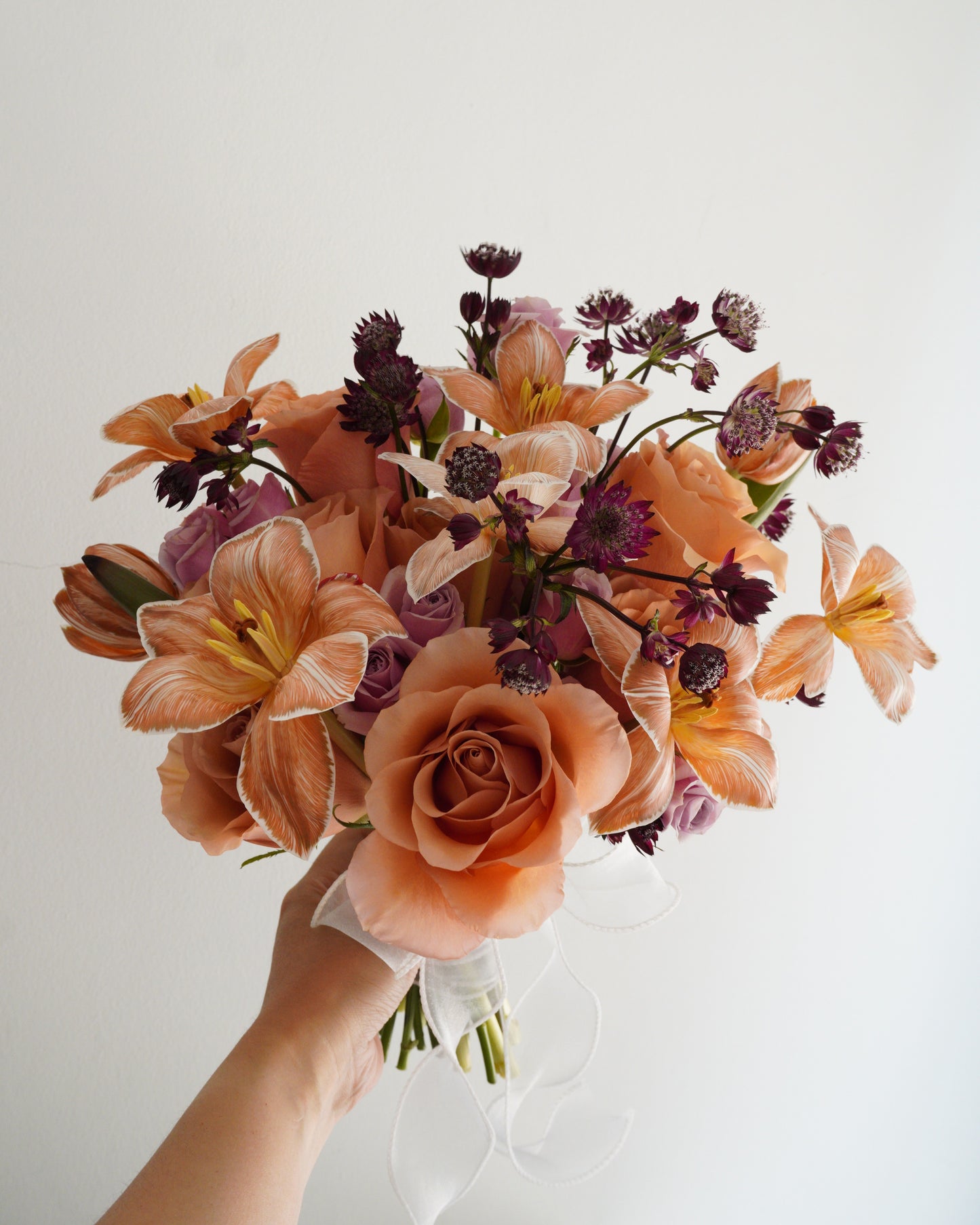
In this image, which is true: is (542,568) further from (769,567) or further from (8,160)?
(8,160)

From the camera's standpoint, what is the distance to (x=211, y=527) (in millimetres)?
478

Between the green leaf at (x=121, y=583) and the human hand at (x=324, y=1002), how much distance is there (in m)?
0.26

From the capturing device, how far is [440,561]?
39 cm

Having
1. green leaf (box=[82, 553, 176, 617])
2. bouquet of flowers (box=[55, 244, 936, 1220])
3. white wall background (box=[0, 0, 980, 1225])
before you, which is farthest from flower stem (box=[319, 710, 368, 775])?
white wall background (box=[0, 0, 980, 1225])

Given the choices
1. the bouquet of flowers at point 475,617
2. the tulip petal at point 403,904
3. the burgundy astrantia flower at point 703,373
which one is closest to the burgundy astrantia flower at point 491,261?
the bouquet of flowers at point 475,617

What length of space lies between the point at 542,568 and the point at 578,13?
0.74 m

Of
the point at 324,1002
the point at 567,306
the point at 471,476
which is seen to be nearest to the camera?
the point at 471,476

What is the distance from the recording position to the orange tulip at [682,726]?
0.41 m

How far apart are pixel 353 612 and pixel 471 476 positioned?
0.29 ft

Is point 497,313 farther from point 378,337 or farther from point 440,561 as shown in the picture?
point 440,561

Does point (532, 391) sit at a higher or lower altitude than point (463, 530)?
higher

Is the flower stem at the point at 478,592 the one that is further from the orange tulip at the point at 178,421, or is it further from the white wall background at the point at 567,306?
the white wall background at the point at 567,306

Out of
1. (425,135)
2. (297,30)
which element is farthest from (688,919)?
(297,30)

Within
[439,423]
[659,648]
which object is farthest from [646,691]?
[439,423]
